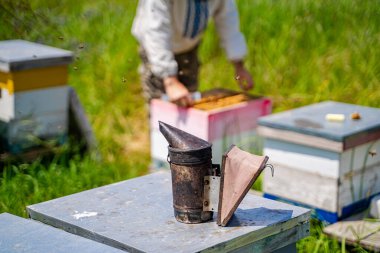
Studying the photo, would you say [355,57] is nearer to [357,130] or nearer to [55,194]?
[357,130]

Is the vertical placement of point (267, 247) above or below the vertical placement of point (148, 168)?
above

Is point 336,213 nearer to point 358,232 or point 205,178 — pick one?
point 358,232

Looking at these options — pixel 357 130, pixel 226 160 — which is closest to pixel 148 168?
pixel 357 130

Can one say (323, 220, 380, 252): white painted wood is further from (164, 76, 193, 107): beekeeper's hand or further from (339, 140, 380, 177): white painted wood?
(164, 76, 193, 107): beekeeper's hand

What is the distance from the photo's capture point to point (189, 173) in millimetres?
2088

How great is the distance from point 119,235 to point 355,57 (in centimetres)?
377

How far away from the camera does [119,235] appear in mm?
2010

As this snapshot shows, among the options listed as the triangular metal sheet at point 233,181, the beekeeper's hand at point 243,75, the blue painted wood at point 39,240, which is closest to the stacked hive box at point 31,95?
the beekeeper's hand at point 243,75

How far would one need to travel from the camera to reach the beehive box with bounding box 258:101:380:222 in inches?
128

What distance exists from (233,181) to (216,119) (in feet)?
5.75

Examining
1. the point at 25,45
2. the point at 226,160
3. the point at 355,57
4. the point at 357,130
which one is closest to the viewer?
the point at 226,160

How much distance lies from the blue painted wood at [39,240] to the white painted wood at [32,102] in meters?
1.80

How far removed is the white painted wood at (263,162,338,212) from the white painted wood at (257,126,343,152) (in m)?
0.14

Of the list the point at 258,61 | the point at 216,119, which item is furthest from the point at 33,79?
the point at 258,61
